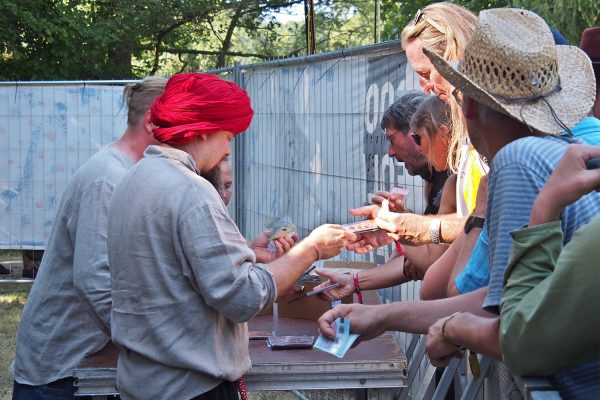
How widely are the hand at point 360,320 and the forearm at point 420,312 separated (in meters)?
0.02

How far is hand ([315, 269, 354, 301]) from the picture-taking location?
3.94 meters

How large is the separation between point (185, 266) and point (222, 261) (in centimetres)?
13

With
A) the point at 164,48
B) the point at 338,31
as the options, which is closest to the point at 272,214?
the point at 164,48

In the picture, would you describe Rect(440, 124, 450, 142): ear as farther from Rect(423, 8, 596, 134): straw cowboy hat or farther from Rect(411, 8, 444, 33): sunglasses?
Rect(423, 8, 596, 134): straw cowboy hat

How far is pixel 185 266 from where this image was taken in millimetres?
2814

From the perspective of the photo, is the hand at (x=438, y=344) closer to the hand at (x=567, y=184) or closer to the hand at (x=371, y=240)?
the hand at (x=567, y=184)

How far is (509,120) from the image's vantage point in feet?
7.04

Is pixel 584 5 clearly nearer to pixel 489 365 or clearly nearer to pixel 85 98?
pixel 85 98

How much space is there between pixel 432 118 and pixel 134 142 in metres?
1.27

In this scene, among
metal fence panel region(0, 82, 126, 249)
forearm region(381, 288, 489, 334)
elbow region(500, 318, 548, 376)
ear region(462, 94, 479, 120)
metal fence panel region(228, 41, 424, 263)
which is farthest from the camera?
metal fence panel region(0, 82, 126, 249)

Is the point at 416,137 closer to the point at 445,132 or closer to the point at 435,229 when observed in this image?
the point at 445,132

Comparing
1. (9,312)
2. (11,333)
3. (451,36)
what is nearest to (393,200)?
(451,36)

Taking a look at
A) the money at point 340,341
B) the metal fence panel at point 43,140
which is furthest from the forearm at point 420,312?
the metal fence panel at point 43,140

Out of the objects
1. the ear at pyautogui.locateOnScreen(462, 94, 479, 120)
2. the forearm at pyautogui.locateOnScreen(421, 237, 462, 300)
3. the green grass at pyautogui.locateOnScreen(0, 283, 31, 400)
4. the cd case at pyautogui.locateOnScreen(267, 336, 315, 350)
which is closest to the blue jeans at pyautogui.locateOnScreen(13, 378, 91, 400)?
the cd case at pyautogui.locateOnScreen(267, 336, 315, 350)
